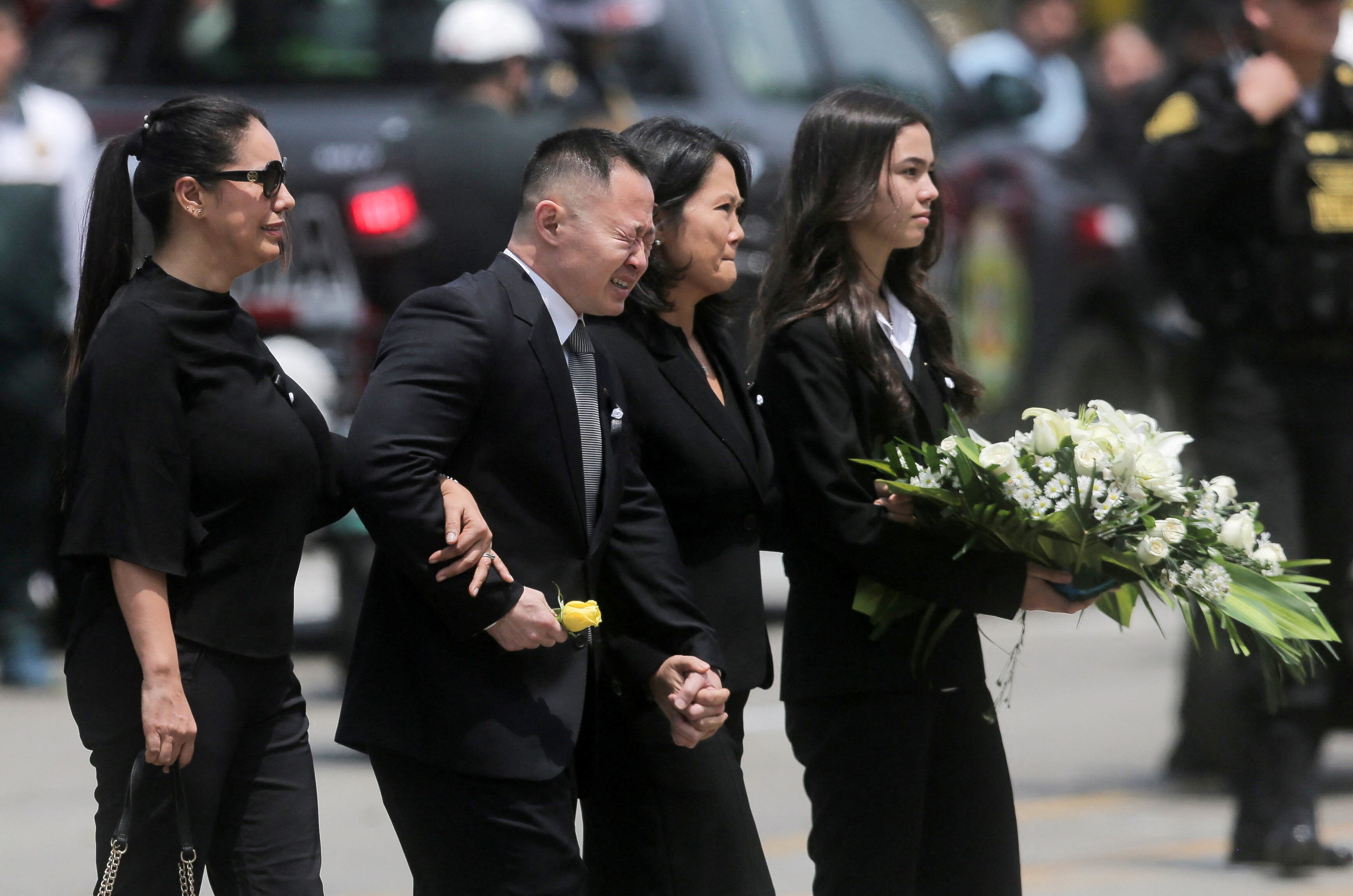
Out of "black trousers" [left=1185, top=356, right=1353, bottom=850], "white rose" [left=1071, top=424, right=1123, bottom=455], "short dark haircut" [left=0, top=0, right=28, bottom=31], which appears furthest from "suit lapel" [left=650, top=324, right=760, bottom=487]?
"short dark haircut" [left=0, top=0, right=28, bottom=31]

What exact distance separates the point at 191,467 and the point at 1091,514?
5.26 feet

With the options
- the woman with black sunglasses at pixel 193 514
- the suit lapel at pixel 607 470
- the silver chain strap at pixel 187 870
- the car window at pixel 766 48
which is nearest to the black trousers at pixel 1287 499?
the suit lapel at pixel 607 470

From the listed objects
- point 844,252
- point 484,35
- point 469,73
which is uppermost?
point 484,35

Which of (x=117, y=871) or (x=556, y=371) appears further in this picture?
(x=556, y=371)

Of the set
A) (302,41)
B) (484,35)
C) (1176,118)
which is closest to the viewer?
(1176,118)

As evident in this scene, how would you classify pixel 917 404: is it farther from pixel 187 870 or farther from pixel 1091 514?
pixel 187 870

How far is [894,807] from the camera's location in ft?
12.8

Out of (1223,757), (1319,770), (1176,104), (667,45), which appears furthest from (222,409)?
(667,45)

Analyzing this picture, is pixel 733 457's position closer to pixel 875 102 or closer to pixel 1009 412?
pixel 875 102

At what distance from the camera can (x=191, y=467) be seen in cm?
344

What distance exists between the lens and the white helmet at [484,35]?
819 cm

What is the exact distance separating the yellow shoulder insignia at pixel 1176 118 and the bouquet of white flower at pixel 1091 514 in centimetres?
191

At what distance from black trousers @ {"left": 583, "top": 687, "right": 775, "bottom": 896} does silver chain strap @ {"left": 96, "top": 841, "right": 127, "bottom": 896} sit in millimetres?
798

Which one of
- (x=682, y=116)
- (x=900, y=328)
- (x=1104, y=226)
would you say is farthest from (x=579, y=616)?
(x=1104, y=226)
